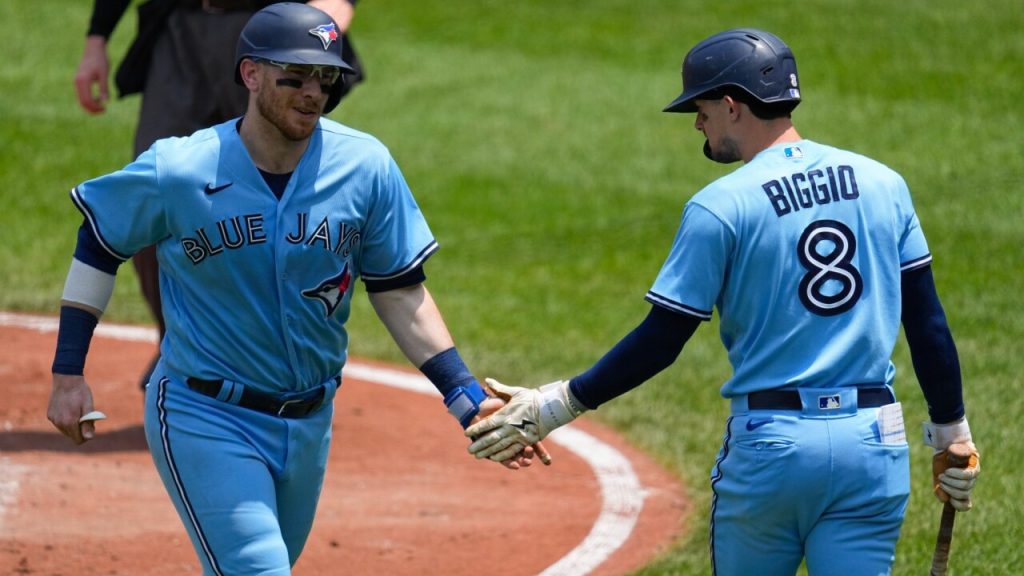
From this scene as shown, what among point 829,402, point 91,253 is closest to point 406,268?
point 91,253

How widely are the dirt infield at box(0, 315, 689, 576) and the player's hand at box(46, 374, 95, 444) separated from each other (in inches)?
62.2

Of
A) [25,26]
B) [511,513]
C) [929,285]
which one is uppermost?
[929,285]

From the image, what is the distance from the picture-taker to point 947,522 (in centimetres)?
443

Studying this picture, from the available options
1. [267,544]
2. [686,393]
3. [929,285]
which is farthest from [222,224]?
[686,393]

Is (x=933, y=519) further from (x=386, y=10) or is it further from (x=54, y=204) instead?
(x=386, y=10)

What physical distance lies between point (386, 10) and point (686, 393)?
35.4ft

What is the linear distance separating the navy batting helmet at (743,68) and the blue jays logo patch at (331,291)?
3.66 ft

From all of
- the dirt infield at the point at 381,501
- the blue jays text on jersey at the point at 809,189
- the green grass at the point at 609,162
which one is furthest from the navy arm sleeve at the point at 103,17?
the blue jays text on jersey at the point at 809,189

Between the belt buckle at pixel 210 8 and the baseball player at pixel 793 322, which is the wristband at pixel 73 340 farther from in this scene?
the belt buckle at pixel 210 8

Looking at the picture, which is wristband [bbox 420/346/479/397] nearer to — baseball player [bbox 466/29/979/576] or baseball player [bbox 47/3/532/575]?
baseball player [bbox 47/3/532/575]

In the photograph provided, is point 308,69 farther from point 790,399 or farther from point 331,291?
point 790,399

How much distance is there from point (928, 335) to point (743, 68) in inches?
33.3

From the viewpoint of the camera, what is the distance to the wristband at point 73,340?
4.43 m

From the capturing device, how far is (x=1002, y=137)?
13797mm
